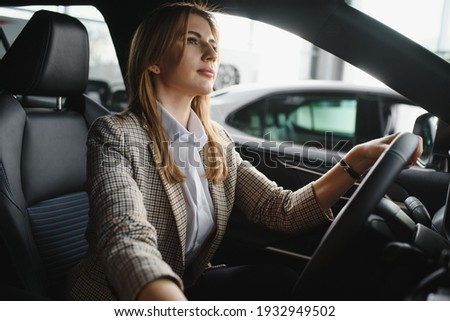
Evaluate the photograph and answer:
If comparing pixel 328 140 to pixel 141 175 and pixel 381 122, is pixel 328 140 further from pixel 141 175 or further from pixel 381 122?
pixel 141 175

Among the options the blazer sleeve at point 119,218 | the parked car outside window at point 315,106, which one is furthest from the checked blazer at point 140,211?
the parked car outside window at point 315,106

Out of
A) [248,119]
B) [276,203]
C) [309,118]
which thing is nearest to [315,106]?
[309,118]

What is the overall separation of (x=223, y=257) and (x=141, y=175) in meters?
0.78

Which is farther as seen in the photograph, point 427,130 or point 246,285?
point 427,130

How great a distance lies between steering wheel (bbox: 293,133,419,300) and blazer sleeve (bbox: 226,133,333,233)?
480 mm

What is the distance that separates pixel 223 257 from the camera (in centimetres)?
205

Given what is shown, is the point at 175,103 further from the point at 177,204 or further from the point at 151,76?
the point at 177,204

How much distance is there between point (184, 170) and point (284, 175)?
0.80 metres

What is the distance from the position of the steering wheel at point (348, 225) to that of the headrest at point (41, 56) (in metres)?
1.19

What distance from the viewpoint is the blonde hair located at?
1.49 m

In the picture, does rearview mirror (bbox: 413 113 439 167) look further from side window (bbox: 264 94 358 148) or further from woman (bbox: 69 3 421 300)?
side window (bbox: 264 94 358 148)

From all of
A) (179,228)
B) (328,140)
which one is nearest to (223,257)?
(179,228)

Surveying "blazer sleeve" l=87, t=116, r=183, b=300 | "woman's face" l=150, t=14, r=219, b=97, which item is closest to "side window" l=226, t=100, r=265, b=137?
"woman's face" l=150, t=14, r=219, b=97

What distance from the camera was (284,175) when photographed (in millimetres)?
2213
